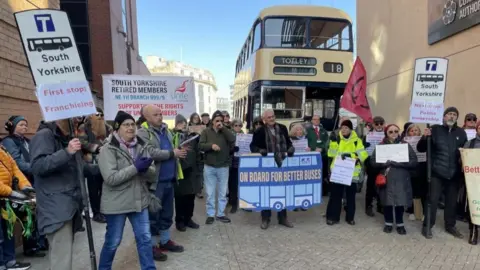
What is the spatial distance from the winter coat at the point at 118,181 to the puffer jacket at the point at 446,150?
4.25 m

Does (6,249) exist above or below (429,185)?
below

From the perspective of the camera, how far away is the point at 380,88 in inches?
516

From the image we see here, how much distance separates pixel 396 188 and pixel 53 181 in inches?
180

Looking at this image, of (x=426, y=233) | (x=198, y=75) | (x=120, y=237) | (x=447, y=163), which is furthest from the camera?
(x=198, y=75)

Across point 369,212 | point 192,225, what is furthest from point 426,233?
point 192,225

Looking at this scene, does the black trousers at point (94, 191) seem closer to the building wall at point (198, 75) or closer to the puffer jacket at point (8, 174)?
the puffer jacket at point (8, 174)

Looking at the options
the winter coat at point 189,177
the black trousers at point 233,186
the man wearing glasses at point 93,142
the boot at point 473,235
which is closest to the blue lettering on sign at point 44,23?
the man wearing glasses at point 93,142

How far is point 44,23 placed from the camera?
3178 millimetres

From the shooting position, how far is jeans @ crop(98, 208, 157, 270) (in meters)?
3.49

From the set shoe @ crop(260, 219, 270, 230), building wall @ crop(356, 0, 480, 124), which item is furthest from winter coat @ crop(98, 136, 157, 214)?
building wall @ crop(356, 0, 480, 124)

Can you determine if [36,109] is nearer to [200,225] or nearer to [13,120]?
[13,120]

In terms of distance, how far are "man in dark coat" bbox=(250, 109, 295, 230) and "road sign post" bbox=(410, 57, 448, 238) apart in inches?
75.9

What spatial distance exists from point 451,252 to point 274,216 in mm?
2793

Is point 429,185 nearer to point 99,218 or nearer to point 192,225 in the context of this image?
point 192,225
